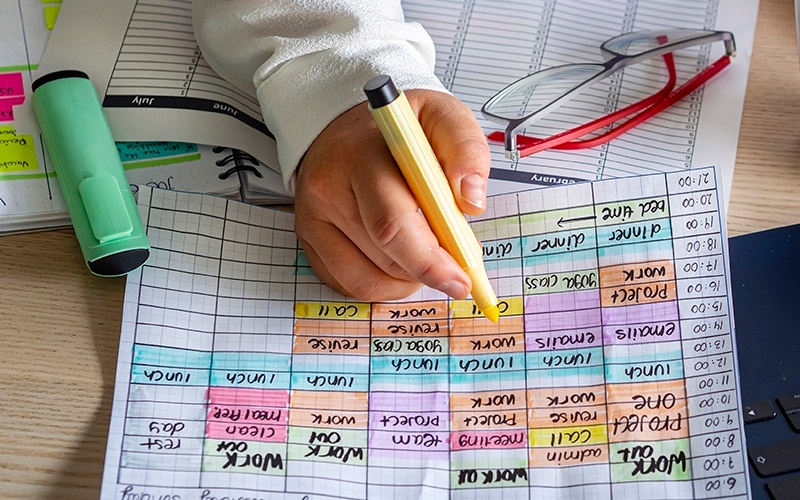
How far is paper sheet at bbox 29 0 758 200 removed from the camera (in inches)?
25.0

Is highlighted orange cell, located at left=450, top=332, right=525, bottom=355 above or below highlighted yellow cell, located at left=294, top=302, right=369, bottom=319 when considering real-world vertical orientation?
below

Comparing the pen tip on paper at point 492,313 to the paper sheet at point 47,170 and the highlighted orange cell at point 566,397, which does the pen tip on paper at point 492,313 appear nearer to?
the highlighted orange cell at point 566,397

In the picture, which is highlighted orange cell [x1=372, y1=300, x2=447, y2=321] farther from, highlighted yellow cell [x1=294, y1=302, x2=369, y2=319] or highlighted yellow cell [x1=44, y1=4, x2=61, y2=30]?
highlighted yellow cell [x1=44, y1=4, x2=61, y2=30]

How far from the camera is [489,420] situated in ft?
1.65

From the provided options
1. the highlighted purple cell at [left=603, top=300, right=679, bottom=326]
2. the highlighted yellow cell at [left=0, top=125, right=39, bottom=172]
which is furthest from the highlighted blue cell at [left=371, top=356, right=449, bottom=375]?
the highlighted yellow cell at [left=0, top=125, right=39, bottom=172]

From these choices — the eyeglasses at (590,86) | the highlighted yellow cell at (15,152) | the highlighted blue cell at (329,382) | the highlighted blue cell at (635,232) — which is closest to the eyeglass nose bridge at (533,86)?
the eyeglasses at (590,86)

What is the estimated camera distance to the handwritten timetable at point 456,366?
482mm

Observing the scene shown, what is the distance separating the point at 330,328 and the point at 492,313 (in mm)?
104

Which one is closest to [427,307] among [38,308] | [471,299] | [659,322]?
[471,299]

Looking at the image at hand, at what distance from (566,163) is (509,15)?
17 centimetres

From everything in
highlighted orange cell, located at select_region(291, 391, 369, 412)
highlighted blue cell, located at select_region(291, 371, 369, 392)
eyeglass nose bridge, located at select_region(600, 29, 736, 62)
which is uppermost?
eyeglass nose bridge, located at select_region(600, 29, 736, 62)

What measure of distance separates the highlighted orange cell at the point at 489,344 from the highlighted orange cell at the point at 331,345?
2.2 inches

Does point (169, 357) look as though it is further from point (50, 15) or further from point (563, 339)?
point (50, 15)

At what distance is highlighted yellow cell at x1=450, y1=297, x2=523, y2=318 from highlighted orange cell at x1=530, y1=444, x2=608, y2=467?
0.09 meters
